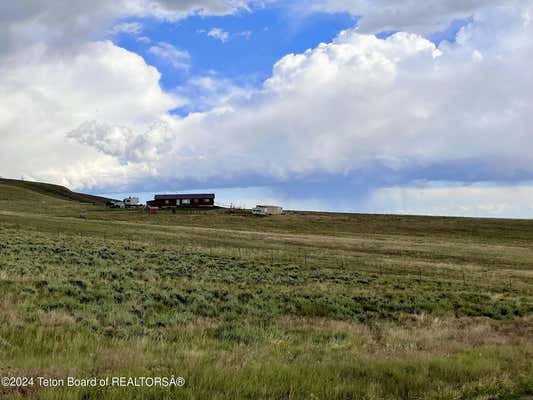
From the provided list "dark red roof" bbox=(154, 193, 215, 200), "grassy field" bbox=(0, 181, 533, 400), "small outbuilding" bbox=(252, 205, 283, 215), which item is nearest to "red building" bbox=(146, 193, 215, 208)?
"dark red roof" bbox=(154, 193, 215, 200)

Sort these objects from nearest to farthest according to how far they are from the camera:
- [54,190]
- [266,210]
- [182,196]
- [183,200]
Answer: [266,210] < [183,200] < [182,196] < [54,190]

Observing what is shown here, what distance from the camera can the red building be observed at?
395ft

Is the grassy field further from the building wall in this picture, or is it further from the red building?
the red building

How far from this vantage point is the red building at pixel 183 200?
12044 cm

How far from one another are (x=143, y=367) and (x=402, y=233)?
258 feet

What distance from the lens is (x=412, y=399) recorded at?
21.4ft

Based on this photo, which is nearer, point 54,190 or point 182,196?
point 182,196

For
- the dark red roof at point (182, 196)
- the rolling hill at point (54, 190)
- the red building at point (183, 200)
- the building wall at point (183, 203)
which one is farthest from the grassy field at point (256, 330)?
the rolling hill at point (54, 190)

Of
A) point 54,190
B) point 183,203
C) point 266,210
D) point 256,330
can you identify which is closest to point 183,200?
point 183,203

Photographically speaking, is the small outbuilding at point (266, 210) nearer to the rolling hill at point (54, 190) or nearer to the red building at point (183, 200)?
A: the red building at point (183, 200)

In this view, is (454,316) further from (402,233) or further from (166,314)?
(402,233)

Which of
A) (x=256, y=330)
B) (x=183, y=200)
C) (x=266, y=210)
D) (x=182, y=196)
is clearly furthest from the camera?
(x=182, y=196)

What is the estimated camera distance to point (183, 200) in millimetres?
121438

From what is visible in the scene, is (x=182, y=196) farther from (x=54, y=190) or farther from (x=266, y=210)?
(x=54, y=190)
